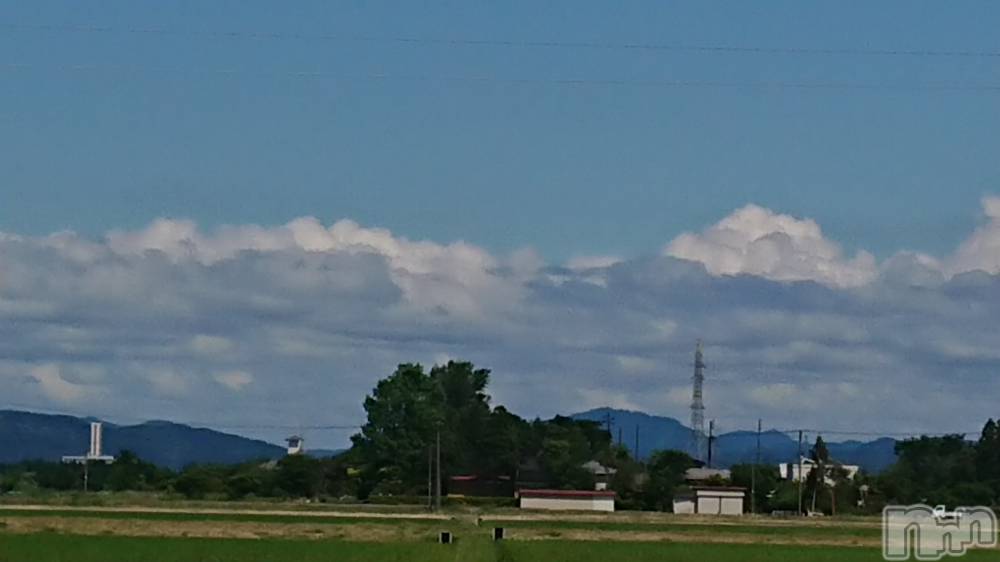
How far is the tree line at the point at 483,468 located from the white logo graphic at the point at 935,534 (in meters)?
63.8

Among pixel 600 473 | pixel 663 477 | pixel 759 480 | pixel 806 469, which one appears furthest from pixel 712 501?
pixel 600 473

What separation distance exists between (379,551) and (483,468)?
105 m

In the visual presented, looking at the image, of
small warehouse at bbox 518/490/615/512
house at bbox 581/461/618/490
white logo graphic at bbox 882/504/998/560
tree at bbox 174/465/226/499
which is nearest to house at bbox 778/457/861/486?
house at bbox 581/461/618/490

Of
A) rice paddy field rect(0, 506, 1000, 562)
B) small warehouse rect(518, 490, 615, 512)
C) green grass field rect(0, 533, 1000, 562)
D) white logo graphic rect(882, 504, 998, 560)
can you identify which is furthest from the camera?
small warehouse rect(518, 490, 615, 512)

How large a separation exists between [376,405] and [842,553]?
105848 mm

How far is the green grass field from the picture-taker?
50.4m

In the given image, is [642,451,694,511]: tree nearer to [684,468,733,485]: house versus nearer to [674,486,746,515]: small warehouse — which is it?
[684,468,733,485]: house

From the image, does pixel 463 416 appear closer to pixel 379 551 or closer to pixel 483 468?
pixel 483 468

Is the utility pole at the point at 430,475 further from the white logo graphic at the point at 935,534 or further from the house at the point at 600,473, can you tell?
A: the white logo graphic at the point at 935,534

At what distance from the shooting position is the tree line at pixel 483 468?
139 metres

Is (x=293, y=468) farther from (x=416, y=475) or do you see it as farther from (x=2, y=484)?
(x=2, y=484)

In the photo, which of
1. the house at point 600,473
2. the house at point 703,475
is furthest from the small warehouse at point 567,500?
the house at point 703,475

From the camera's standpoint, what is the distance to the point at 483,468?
160375 mm

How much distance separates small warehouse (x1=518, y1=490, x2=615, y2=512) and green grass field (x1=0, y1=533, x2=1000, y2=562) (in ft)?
198
